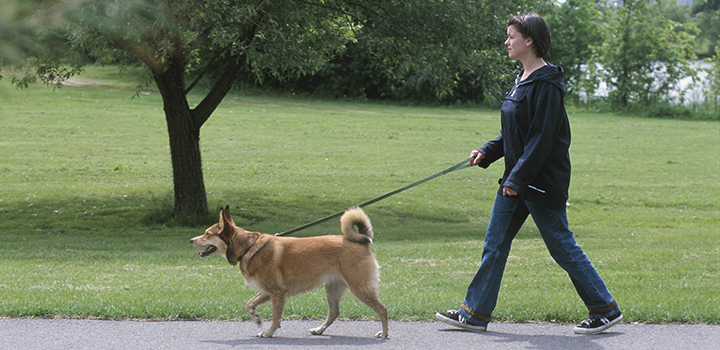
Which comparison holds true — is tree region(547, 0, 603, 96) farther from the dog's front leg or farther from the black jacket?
the dog's front leg

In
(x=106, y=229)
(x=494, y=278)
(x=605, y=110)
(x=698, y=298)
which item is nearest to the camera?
(x=494, y=278)

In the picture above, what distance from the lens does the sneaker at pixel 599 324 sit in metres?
5.20

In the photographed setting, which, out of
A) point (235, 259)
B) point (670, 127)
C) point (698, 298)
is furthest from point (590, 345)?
point (670, 127)

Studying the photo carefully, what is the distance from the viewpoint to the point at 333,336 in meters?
5.36

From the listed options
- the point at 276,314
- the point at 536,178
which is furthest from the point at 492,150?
the point at 276,314

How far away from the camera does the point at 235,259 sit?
5.56m

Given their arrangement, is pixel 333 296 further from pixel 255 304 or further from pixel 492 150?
pixel 492 150

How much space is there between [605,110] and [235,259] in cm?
3487

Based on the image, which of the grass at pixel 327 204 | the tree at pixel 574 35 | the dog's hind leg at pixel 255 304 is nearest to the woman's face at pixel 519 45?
the grass at pixel 327 204

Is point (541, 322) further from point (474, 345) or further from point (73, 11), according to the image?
point (73, 11)

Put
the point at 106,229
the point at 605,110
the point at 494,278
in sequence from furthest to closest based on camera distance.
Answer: the point at 605,110
the point at 106,229
the point at 494,278

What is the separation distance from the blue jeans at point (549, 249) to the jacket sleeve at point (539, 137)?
281 millimetres

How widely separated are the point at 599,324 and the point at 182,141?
9.85 meters

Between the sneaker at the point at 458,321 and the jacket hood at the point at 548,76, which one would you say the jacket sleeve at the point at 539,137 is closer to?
the jacket hood at the point at 548,76
